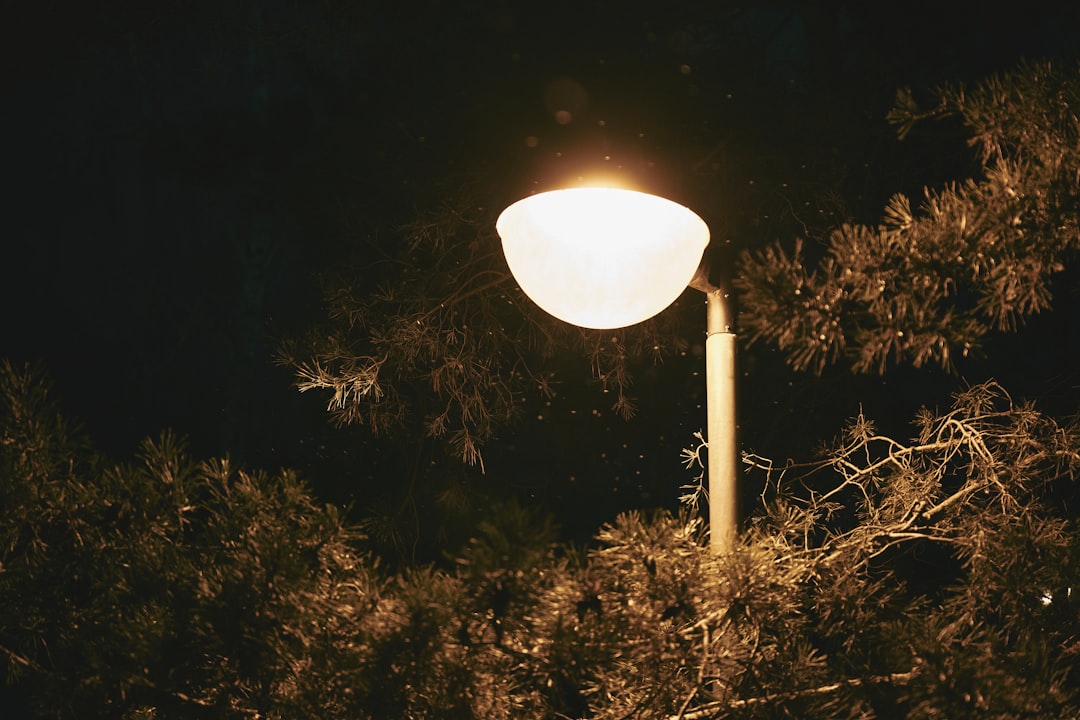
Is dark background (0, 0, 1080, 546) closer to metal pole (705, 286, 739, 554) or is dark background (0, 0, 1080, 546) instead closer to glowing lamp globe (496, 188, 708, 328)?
glowing lamp globe (496, 188, 708, 328)

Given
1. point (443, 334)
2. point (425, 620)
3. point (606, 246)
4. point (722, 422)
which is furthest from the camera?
point (443, 334)

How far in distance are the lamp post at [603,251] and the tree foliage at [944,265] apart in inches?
8.6

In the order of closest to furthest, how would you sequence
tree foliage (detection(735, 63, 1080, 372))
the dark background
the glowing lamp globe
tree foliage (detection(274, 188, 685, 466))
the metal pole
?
1. tree foliage (detection(735, 63, 1080, 372))
2. the glowing lamp globe
3. the metal pole
4. the dark background
5. tree foliage (detection(274, 188, 685, 466))

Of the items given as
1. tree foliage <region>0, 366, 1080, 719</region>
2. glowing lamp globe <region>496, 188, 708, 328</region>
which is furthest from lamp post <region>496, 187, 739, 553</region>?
tree foliage <region>0, 366, 1080, 719</region>

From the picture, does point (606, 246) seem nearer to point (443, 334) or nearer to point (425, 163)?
point (443, 334)

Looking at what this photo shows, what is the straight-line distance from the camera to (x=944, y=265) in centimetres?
111

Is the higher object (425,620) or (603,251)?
(603,251)

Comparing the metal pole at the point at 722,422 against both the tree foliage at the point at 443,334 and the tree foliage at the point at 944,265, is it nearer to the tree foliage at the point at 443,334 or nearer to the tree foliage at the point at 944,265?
the tree foliage at the point at 944,265

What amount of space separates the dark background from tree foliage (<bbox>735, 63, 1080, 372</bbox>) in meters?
0.18

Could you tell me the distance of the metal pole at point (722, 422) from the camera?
4.64 feet

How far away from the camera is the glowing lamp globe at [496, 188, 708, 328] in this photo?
130 centimetres

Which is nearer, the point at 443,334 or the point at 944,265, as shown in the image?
the point at 944,265

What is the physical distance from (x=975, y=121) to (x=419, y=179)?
6.75ft

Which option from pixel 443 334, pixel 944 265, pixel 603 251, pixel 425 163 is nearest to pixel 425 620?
pixel 603 251
